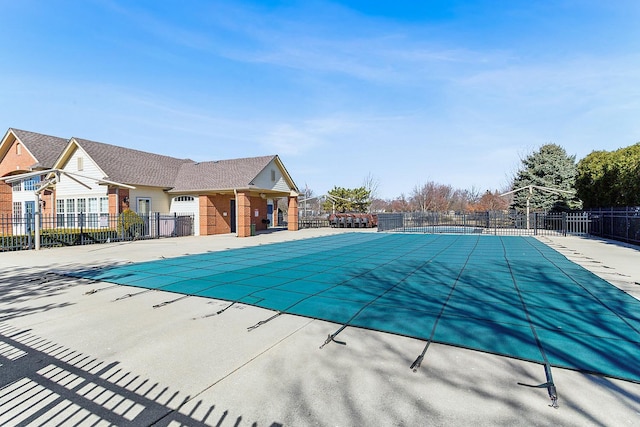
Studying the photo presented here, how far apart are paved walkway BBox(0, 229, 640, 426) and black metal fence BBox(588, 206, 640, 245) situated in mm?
17022

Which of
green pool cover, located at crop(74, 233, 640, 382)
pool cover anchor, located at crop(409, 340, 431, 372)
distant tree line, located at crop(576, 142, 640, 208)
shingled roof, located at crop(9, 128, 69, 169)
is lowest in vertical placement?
pool cover anchor, located at crop(409, 340, 431, 372)

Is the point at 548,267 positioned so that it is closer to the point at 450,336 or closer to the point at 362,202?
the point at 450,336

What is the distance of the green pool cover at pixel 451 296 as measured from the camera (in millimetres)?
4020

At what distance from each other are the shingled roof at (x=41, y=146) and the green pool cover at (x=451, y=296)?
19346 mm

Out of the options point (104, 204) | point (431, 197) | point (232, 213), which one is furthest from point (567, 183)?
point (104, 204)

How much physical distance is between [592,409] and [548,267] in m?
7.85

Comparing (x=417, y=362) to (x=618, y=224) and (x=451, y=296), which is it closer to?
(x=451, y=296)

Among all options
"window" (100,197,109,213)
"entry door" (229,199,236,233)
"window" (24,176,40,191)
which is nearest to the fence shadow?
"window" (100,197,109,213)

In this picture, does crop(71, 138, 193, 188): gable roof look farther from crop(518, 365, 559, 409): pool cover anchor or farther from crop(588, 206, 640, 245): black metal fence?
crop(588, 206, 640, 245): black metal fence

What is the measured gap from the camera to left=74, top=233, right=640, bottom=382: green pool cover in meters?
4.02

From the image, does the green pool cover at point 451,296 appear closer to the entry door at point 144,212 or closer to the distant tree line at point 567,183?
the entry door at point 144,212

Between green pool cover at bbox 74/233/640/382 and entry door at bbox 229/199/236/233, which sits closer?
green pool cover at bbox 74/233/640/382

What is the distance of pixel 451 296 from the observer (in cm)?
623

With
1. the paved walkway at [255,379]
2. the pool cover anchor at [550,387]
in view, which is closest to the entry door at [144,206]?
the paved walkway at [255,379]
